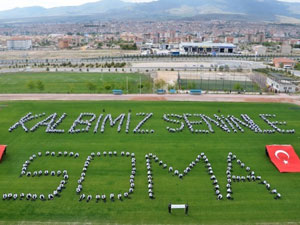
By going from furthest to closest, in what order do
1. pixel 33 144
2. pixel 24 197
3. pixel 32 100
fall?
pixel 32 100 < pixel 33 144 < pixel 24 197

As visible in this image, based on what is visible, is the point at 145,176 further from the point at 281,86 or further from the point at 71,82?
the point at 71,82

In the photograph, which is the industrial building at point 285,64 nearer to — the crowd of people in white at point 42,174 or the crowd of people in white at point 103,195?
the crowd of people in white at point 103,195

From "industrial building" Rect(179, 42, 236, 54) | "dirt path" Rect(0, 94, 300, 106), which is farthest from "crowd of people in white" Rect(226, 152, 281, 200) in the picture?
"industrial building" Rect(179, 42, 236, 54)

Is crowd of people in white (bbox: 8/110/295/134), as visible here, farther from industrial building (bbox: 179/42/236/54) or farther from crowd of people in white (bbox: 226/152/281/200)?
industrial building (bbox: 179/42/236/54)

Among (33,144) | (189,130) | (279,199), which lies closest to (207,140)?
(189,130)

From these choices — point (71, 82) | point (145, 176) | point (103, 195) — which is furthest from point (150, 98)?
point (103, 195)

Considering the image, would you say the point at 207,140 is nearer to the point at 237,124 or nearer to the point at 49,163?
the point at 237,124

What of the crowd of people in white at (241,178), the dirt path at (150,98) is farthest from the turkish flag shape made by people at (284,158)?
the dirt path at (150,98)
